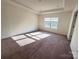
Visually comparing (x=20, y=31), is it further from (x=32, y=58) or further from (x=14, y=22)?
(x=32, y=58)

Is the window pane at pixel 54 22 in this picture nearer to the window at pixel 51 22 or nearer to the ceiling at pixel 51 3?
the window at pixel 51 22

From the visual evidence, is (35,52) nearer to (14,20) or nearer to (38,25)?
(14,20)

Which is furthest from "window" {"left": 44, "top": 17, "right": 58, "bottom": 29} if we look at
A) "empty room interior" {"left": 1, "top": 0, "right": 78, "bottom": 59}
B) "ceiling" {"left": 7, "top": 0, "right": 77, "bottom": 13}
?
"ceiling" {"left": 7, "top": 0, "right": 77, "bottom": 13}

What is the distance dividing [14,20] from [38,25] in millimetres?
3828

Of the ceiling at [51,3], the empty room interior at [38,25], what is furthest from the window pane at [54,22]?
the ceiling at [51,3]

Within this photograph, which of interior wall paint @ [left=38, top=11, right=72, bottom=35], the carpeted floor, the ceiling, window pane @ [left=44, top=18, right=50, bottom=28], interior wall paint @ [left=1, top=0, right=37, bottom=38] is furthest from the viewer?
window pane @ [left=44, top=18, right=50, bottom=28]

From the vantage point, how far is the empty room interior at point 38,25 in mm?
3479

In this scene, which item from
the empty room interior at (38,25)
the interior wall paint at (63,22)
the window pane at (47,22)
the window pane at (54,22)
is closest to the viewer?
the empty room interior at (38,25)

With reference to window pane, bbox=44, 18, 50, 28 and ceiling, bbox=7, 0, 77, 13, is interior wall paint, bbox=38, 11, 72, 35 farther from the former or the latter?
ceiling, bbox=7, 0, 77, 13

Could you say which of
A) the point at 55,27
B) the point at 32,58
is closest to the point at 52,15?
the point at 55,27

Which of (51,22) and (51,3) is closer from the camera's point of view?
(51,3)

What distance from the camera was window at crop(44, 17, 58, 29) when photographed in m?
7.12

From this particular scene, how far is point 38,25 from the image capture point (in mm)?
8805

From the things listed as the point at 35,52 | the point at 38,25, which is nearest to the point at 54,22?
the point at 38,25
